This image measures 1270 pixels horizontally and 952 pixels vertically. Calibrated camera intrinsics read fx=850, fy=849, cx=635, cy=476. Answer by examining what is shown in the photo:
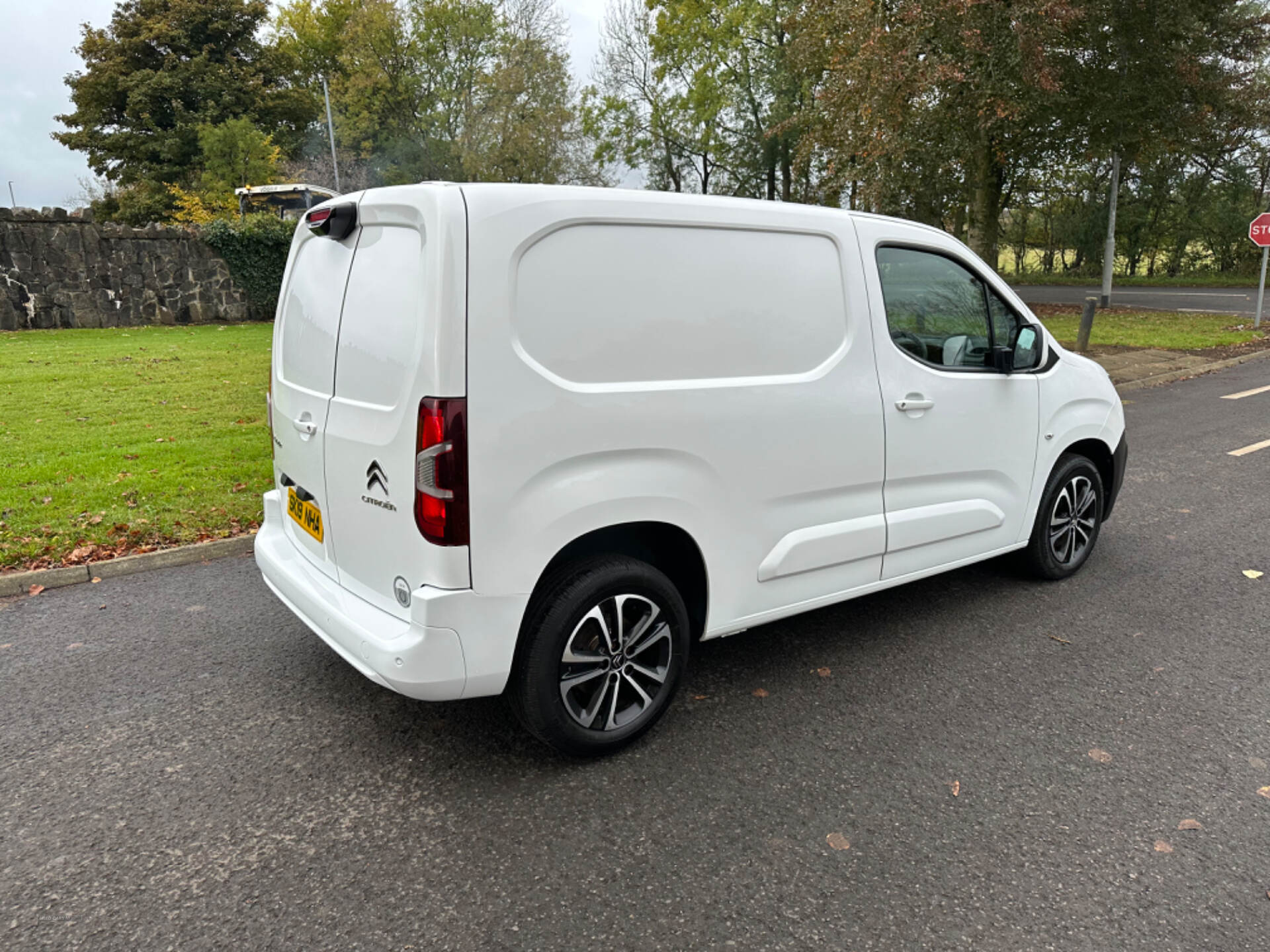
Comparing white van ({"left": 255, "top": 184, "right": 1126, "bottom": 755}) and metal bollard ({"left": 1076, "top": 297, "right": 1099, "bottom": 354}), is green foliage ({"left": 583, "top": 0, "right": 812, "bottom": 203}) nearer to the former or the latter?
metal bollard ({"left": 1076, "top": 297, "right": 1099, "bottom": 354})

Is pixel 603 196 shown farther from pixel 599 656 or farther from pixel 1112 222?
pixel 1112 222

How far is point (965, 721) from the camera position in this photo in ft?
10.6

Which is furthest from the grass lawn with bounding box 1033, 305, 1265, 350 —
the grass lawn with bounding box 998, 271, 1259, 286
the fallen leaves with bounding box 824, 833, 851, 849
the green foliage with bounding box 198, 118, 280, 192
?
the green foliage with bounding box 198, 118, 280, 192

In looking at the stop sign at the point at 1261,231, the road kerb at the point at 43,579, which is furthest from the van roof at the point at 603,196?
the stop sign at the point at 1261,231

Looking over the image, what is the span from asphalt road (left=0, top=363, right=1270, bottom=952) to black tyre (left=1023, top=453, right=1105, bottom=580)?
1.09 feet

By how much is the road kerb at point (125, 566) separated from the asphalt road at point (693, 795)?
41 cm

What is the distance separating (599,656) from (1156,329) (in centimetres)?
1911

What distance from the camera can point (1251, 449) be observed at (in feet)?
25.3

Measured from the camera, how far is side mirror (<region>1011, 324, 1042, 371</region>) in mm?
4090

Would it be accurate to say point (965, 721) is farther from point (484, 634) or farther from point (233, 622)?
point (233, 622)

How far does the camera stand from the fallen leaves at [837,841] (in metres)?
2.54

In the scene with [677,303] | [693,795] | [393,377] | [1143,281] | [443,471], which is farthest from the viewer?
[1143,281]

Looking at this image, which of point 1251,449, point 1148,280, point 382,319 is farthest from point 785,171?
point 382,319

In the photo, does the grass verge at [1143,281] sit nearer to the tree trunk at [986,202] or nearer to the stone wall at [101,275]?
the tree trunk at [986,202]
